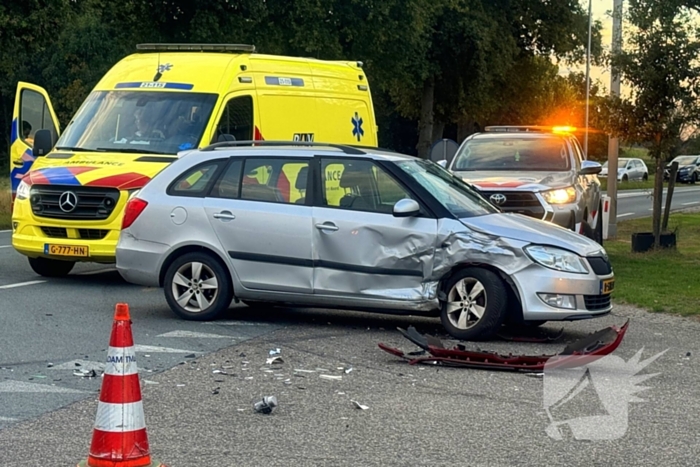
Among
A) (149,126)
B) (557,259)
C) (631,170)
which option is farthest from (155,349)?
(631,170)

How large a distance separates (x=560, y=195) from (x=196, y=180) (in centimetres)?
657

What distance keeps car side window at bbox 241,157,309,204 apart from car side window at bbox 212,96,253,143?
293cm

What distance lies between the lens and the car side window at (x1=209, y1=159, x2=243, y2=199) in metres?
11.1

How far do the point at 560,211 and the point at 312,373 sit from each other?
826 cm

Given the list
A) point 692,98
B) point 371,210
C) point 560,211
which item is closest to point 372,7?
point 692,98

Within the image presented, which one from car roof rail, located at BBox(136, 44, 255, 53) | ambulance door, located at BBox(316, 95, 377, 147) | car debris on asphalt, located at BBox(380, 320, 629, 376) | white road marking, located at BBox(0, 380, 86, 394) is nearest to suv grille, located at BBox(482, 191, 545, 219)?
ambulance door, located at BBox(316, 95, 377, 147)

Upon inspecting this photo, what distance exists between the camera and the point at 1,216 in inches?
1080

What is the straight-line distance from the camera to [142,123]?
14188mm

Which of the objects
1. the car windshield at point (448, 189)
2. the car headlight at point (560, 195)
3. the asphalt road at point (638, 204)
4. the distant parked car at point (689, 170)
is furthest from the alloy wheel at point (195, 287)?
the distant parked car at point (689, 170)

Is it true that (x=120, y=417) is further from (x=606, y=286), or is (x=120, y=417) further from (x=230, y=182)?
(x=230, y=182)

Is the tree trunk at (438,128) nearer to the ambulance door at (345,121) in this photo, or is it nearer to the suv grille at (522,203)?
the ambulance door at (345,121)

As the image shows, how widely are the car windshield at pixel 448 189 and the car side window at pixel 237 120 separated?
3.54m

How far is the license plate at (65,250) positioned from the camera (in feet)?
43.1

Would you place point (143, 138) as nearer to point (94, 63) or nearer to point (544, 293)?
point (544, 293)
